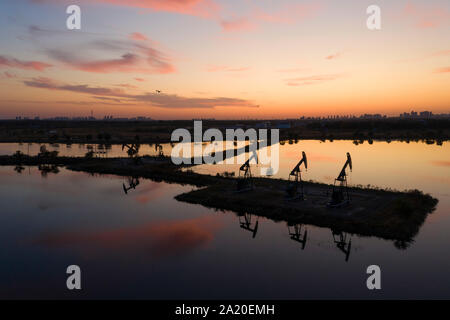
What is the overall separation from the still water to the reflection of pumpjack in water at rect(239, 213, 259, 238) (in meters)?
0.21

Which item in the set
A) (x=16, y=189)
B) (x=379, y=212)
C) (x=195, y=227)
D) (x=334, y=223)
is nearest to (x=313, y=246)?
(x=334, y=223)

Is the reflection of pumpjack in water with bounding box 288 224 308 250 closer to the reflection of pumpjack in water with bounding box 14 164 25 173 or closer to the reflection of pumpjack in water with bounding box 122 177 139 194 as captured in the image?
the reflection of pumpjack in water with bounding box 122 177 139 194

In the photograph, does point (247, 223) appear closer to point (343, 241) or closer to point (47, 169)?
point (343, 241)

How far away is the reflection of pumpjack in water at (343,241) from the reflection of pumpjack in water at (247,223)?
5684mm

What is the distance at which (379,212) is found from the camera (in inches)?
984

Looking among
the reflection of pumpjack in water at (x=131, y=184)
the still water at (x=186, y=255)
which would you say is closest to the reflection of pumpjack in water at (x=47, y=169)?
the reflection of pumpjack in water at (x=131, y=184)

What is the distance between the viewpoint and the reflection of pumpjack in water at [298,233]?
72.6ft

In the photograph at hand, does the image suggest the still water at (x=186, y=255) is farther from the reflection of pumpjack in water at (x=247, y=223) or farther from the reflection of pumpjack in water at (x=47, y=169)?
the reflection of pumpjack in water at (x=47, y=169)

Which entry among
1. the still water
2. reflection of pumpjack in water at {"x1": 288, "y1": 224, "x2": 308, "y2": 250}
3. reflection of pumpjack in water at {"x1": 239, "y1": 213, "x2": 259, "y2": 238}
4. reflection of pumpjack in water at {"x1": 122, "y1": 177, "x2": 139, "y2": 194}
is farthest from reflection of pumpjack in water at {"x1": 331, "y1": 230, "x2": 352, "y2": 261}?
reflection of pumpjack in water at {"x1": 122, "y1": 177, "x2": 139, "y2": 194}

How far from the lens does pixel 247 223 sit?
1009 inches

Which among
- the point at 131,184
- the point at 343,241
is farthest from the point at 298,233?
the point at 131,184

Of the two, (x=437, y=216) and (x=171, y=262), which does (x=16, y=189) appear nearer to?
(x=171, y=262)
